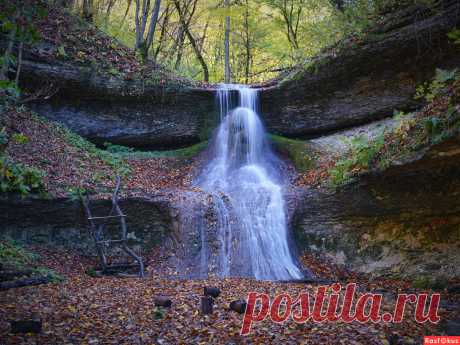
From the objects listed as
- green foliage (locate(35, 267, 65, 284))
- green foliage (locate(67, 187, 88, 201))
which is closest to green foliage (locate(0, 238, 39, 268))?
green foliage (locate(35, 267, 65, 284))

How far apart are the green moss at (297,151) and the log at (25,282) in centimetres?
933

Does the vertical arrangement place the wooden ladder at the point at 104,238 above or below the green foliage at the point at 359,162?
below

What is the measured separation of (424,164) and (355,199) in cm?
202

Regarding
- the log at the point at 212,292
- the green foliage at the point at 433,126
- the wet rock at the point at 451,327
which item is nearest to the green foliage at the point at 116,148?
the log at the point at 212,292

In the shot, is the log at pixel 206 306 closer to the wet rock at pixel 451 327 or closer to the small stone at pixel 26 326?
the small stone at pixel 26 326

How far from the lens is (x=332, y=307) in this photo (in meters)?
6.18

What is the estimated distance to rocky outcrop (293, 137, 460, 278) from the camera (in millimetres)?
8055

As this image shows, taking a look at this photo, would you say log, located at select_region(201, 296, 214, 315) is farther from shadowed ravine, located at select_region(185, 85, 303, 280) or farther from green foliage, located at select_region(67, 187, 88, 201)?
green foliage, located at select_region(67, 187, 88, 201)

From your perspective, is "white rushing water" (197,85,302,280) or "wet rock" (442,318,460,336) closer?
"wet rock" (442,318,460,336)

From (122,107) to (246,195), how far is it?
753 centimetres

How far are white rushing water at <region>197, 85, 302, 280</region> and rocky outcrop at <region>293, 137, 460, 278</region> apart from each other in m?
0.90

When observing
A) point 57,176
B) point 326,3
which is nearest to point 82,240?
point 57,176

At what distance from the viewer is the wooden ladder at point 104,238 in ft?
31.3

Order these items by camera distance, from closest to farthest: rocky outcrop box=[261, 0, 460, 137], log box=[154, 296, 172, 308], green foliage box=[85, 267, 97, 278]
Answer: log box=[154, 296, 172, 308]
green foliage box=[85, 267, 97, 278]
rocky outcrop box=[261, 0, 460, 137]
